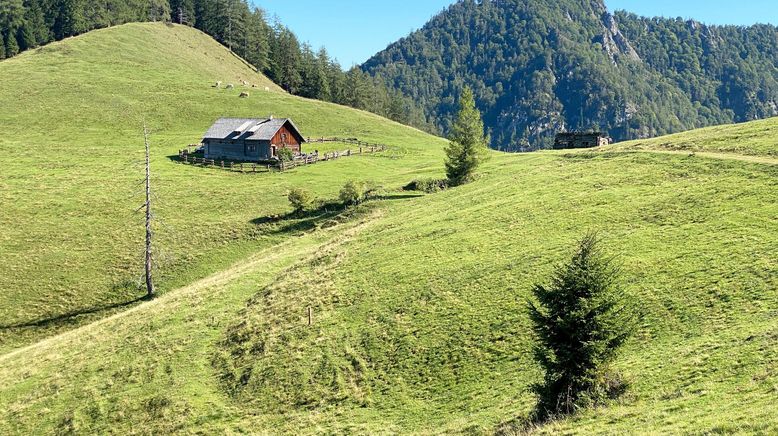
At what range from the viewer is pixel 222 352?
31188 mm

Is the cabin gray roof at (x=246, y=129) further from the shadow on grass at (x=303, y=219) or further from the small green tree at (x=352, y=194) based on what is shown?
the small green tree at (x=352, y=194)

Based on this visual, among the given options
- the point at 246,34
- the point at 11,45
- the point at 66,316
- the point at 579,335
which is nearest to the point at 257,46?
the point at 246,34

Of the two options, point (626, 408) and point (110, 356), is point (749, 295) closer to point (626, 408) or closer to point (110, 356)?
point (626, 408)

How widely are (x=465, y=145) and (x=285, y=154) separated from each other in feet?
105

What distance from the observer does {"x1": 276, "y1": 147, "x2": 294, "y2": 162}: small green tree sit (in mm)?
82625

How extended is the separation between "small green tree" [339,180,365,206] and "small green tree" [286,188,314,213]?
3.81 metres

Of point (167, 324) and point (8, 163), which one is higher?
point (8, 163)

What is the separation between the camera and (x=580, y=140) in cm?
8238

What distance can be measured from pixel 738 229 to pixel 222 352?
29.5 meters

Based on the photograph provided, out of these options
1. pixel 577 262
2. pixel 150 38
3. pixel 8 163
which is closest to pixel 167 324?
pixel 577 262

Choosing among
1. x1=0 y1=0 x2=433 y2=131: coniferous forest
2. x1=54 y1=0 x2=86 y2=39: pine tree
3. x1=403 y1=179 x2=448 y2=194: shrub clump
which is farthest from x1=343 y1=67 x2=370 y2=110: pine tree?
x1=403 y1=179 x2=448 y2=194: shrub clump

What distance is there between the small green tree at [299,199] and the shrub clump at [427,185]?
1218 centimetres

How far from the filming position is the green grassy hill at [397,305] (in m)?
21.7

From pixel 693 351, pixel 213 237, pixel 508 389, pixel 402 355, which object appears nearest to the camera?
pixel 693 351
